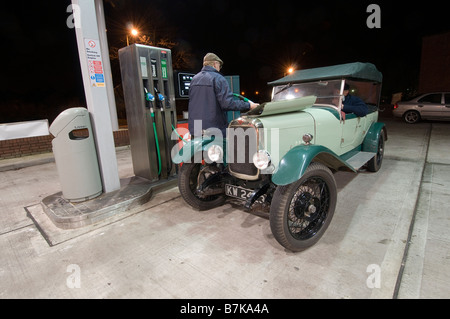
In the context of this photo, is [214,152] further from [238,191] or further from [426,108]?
[426,108]

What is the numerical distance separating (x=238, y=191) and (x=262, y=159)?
0.49 metres

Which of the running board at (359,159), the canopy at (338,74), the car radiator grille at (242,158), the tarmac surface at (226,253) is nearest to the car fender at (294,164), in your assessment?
the car radiator grille at (242,158)

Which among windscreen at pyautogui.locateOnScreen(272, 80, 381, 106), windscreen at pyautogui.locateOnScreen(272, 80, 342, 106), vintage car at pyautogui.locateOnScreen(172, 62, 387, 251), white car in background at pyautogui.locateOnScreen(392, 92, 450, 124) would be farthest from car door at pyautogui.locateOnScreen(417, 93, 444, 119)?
windscreen at pyautogui.locateOnScreen(272, 80, 342, 106)

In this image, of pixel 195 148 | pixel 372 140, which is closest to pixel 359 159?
pixel 372 140

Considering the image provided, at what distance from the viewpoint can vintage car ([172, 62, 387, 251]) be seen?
7.34ft

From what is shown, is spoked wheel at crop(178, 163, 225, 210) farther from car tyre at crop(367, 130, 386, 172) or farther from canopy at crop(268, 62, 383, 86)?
car tyre at crop(367, 130, 386, 172)

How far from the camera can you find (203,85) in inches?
121

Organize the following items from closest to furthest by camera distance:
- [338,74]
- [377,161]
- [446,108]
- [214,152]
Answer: [214,152] → [338,74] → [377,161] → [446,108]

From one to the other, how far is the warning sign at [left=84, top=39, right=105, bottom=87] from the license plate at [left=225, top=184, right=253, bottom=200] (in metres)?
2.26

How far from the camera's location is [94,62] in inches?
128

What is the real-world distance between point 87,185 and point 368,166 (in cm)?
469

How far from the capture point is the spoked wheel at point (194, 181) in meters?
3.07

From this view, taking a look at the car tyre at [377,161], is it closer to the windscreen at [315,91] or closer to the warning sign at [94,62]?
the windscreen at [315,91]
